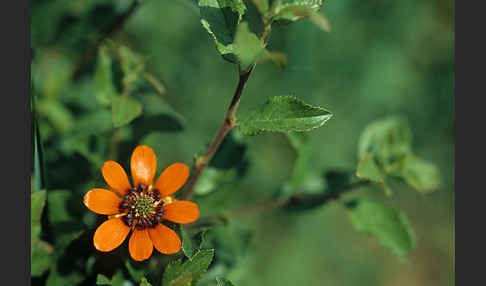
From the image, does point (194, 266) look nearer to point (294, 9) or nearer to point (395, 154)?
point (294, 9)

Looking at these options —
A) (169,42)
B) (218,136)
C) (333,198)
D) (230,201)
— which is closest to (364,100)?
(169,42)

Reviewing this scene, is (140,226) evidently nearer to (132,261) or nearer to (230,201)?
(132,261)

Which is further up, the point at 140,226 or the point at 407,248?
the point at 140,226

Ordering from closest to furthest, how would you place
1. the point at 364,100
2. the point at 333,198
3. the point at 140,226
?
the point at 140,226
the point at 333,198
the point at 364,100

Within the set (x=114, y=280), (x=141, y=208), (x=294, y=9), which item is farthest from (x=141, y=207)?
(x=294, y=9)

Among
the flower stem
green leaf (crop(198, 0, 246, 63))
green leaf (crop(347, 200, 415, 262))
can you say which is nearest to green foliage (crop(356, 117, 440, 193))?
green leaf (crop(347, 200, 415, 262))

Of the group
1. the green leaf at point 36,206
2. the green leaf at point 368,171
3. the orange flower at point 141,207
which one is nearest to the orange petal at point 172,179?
the orange flower at point 141,207

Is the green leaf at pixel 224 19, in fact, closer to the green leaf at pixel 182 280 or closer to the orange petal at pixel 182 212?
the orange petal at pixel 182 212
